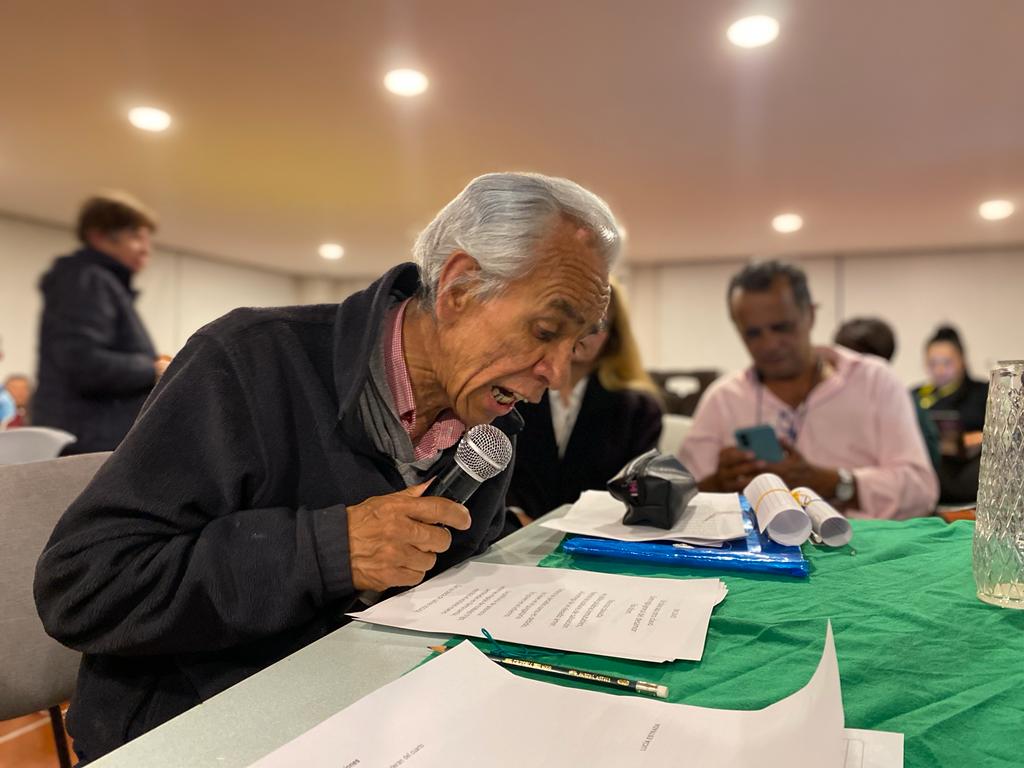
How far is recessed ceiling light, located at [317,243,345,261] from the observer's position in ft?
24.8

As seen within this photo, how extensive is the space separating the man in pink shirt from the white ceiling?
1.32 metres

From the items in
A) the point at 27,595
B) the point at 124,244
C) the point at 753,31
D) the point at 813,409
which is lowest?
the point at 27,595

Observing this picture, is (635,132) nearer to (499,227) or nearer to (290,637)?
(499,227)

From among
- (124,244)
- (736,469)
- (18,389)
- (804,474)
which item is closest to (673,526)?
(736,469)

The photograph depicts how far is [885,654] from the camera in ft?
2.10

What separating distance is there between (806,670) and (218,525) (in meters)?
0.62

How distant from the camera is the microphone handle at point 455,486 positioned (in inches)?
34.0

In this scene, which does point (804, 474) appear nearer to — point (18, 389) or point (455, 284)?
point (455, 284)

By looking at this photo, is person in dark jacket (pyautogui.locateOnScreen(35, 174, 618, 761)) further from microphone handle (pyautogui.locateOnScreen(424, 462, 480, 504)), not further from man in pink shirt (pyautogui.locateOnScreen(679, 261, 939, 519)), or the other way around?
man in pink shirt (pyautogui.locateOnScreen(679, 261, 939, 519))

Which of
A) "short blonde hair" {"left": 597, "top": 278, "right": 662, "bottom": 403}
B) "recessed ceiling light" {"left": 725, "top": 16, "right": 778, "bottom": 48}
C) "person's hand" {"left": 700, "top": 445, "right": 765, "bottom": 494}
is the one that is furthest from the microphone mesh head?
"recessed ceiling light" {"left": 725, "top": 16, "right": 778, "bottom": 48}

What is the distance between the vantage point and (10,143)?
4.32 m

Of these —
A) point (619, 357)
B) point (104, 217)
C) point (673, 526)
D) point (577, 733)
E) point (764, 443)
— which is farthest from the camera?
point (104, 217)

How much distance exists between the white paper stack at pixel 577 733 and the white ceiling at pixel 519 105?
2665mm

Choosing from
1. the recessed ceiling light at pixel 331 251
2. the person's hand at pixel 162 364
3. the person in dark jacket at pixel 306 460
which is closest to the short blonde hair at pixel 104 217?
the person's hand at pixel 162 364
